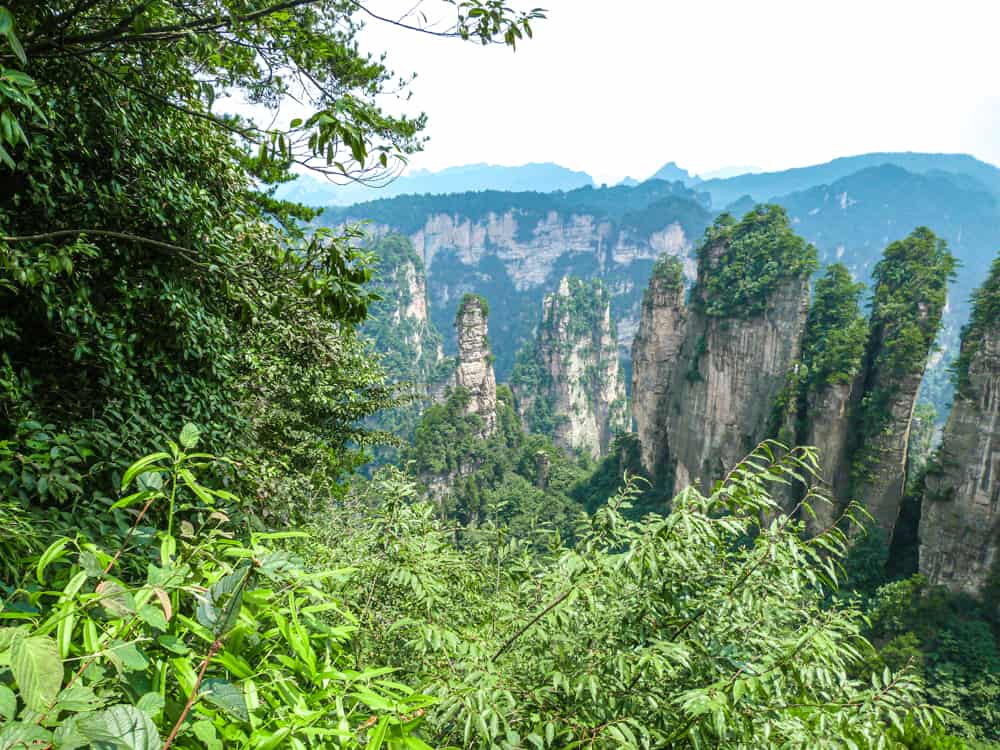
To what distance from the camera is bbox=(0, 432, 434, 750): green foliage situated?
81 cm

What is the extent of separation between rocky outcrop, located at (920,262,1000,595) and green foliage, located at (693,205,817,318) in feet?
24.1

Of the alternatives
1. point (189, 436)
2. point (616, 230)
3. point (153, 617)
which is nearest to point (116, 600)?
point (153, 617)

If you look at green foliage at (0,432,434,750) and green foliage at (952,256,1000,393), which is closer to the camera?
green foliage at (0,432,434,750)

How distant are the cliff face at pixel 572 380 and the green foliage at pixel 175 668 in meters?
57.4

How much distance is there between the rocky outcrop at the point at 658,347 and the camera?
31.8 m

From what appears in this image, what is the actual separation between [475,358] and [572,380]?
734 inches

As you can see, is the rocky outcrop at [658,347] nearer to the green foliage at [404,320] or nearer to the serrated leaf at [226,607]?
the serrated leaf at [226,607]

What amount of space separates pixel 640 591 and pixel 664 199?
124525 mm

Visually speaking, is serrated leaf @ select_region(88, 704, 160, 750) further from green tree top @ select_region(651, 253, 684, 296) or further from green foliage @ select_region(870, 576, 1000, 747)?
green tree top @ select_region(651, 253, 684, 296)

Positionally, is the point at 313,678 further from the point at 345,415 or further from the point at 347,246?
the point at 345,415

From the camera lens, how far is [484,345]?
156ft

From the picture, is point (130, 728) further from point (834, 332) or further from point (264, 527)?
point (834, 332)

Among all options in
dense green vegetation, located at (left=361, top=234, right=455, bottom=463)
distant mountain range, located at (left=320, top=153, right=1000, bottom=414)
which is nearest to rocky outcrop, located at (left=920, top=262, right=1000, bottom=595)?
dense green vegetation, located at (left=361, top=234, right=455, bottom=463)

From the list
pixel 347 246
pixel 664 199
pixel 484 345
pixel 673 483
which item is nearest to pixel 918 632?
pixel 673 483
